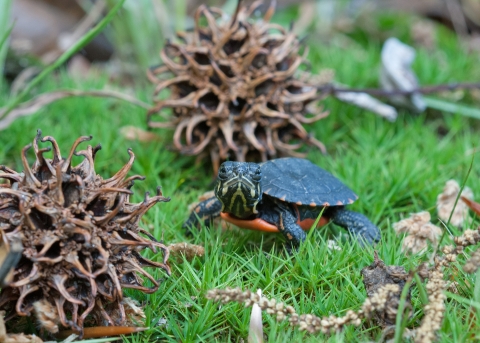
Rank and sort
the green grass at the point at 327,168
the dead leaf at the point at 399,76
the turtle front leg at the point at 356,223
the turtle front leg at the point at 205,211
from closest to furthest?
the green grass at the point at 327,168 → the turtle front leg at the point at 356,223 → the turtle front leg at the point at 205,211 → the dead leaf at the point at 399,76

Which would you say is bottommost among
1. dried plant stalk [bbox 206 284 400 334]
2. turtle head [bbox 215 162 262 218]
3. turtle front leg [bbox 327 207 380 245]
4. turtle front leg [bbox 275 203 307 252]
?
turtle front leg [bbox 327 207 380 245]

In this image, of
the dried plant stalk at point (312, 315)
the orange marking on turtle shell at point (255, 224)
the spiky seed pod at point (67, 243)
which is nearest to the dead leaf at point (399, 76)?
the orange marking on turtle shell at point (255, 224)

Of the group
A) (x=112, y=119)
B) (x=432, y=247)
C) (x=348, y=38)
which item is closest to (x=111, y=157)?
(x=112, y=119)

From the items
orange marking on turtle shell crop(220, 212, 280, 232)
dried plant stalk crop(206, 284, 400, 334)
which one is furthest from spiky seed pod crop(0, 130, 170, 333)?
orange marking on turtle shell crop(220, 212, 280, 232)

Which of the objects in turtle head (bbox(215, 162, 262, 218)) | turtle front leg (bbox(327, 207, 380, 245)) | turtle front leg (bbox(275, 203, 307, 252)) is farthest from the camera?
turtle front leg (bbox(327, 207, 380, 245))

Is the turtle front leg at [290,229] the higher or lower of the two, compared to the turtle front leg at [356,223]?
higher

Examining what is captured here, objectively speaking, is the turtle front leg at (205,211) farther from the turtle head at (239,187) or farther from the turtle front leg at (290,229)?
the turtle front leg at (290,229)

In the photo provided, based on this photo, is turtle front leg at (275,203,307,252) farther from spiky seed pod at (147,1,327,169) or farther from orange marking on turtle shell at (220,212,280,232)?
spiky seed pod at (147,1,327,169)

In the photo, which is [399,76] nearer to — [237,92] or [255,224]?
[237,92]
